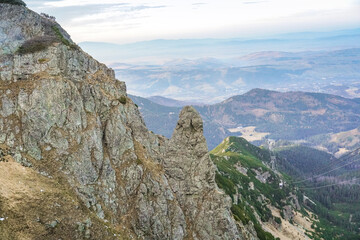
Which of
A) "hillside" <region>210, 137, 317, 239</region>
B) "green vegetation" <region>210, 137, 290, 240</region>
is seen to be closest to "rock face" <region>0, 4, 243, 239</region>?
"hillside" <region>210, 137, 317, 239</region>

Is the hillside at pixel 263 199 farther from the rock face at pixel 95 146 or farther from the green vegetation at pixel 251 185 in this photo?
the rock face at pixel 95 146

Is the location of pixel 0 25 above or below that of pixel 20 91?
above

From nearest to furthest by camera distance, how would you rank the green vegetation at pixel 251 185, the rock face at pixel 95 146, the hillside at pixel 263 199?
the rock face at pixel 95 146
the hillside at pixel 263 199
the green vegetation at pixel 251 185

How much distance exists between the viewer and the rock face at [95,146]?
43.2 metres

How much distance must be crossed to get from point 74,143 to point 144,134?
15191 millimetres

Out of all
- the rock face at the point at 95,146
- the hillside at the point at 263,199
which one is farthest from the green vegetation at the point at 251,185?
the rock face at the point at 95,146

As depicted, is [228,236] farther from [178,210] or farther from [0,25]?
[0,25]

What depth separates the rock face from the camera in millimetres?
43188

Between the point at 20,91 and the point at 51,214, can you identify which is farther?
the point at 20,91

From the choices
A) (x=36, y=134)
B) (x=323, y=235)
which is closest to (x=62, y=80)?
(x=36, y=134)

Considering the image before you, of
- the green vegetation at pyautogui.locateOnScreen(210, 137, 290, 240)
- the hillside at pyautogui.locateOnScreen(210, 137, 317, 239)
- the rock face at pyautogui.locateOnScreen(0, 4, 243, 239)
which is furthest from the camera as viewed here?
the green vegetation at pyautogui.locateOnScreen(210, 137, 290, 240)

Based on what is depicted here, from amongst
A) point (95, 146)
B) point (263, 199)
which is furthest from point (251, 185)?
point (95, 146)

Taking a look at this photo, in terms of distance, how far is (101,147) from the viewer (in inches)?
1887

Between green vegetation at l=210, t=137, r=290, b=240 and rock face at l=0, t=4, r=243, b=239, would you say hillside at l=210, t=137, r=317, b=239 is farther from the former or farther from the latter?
rock face at l=0, t=4, r=243, b=239
